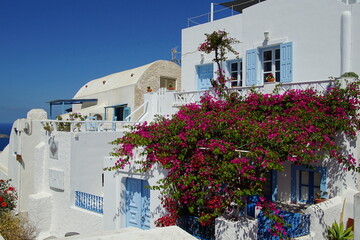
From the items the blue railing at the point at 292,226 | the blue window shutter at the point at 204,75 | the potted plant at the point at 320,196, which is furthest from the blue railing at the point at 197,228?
the blue window shutter at the point at 204,75

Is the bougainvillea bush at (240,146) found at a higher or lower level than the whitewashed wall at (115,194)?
higher

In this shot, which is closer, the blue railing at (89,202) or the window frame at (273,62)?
the blue railing at (89,202)

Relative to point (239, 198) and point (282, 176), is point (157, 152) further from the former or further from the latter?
point (282, 176)

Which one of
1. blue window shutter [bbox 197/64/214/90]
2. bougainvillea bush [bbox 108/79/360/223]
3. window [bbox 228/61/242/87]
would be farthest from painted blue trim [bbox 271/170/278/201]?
blue window shutter [bbox 197/64/214/90]

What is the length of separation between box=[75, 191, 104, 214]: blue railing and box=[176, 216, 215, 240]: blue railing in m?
4.32

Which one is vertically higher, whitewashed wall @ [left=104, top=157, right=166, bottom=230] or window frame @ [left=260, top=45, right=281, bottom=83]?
window frame @ [left=260, top=45, right=281, bottom=83]

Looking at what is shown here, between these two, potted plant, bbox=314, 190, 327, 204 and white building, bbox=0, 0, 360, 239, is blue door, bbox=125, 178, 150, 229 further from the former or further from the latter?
potted plant, bbox=314, 190, 327, 204

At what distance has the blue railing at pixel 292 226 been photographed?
8.23m

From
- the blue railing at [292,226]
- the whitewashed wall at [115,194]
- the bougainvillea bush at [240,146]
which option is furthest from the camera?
the whitewashed wall at [115,194]

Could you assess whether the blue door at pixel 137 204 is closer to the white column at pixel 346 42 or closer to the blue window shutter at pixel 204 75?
the blue window shutter at pixel 204 75

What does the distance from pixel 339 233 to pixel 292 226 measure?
1.50m

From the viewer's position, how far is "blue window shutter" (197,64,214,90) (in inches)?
655

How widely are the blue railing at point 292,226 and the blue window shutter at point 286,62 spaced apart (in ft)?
20.8

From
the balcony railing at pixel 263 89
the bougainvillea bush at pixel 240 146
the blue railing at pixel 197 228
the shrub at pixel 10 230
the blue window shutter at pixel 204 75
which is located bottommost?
the shrub at pixel 10 230
